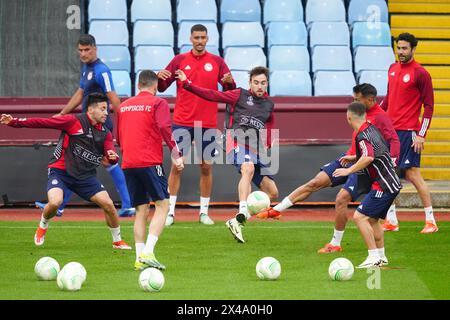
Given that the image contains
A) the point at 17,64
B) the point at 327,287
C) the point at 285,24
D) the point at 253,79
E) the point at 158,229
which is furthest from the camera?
the point at 285,24

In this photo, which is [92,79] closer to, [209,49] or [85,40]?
[85,40]

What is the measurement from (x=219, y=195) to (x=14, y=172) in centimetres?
301

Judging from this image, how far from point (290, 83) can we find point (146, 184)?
799 cm

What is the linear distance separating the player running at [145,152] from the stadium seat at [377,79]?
318 inches

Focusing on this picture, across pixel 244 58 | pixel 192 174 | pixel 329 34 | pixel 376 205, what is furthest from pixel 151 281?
pixel 329 34

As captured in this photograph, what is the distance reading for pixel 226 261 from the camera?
36.8ft

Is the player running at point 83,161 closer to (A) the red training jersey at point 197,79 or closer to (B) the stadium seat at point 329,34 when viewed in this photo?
(A) the red training jersey at point 197,79

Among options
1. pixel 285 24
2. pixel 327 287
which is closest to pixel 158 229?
pixel 327 287

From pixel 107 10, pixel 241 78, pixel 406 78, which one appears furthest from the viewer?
pixel 107 10

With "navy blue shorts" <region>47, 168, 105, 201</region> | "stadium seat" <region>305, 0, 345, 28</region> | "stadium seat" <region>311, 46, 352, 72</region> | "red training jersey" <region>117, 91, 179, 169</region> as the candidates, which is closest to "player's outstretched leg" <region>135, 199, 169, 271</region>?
"red training jersey" <region>117, 91, 179, 169</region>

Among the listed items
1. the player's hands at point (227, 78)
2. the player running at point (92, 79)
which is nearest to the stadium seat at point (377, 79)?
the player's hands at point (227, 78)

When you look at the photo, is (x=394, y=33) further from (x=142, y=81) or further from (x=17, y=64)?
(x=142, y=81)

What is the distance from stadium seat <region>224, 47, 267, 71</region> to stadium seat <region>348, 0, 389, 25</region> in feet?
8.09

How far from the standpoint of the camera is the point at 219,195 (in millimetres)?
16328
